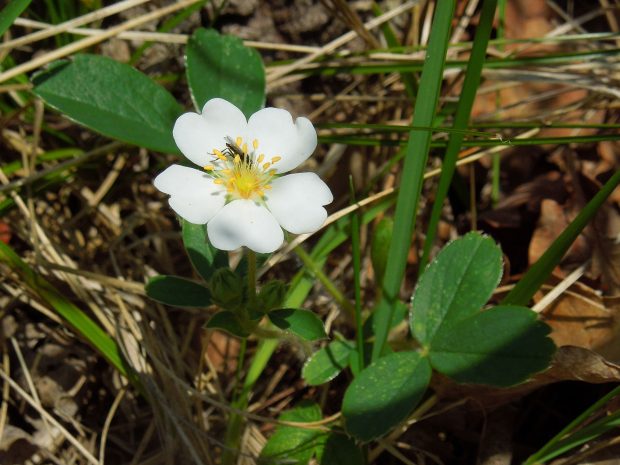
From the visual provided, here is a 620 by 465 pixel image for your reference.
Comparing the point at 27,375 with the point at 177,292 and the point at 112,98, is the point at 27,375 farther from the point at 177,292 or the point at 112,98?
the point at 112,98

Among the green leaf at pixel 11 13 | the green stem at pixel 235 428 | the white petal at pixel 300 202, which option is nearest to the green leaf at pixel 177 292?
the green stem at pixel 235 428

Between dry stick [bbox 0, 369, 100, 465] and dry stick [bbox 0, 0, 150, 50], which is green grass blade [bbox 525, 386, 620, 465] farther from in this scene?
dry stick [bbox 0, 0, 150, 50]

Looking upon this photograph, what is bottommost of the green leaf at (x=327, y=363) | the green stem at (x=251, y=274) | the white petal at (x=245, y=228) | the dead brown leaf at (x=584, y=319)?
the dead brown leaf at (x=584, y=319)

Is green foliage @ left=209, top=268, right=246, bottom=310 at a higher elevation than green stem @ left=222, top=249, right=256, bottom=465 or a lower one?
higher

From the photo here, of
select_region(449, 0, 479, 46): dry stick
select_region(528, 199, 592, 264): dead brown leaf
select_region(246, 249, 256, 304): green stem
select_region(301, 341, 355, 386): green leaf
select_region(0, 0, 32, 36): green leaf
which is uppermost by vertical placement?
select_region(0, 0, 32, 36): green leaf

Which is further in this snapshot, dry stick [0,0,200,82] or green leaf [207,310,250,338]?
dry stick [0,0,200,82]

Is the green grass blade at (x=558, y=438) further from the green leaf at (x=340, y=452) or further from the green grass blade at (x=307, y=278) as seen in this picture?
the green grass blade at (x=307, y=278)

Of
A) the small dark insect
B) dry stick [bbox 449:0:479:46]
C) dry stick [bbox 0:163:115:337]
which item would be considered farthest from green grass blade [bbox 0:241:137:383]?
dry stick [bbox 449:0:479:46]
